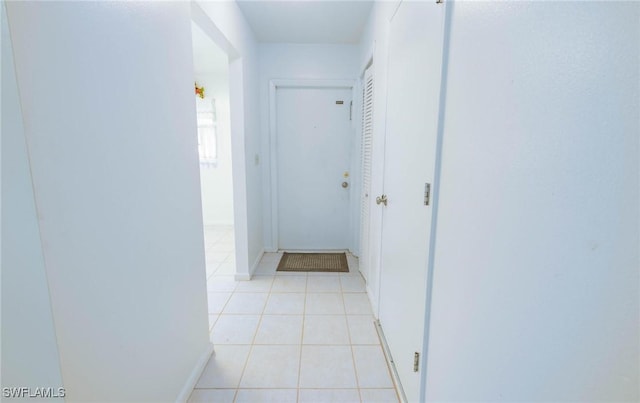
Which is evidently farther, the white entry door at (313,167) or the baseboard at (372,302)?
the white entry door at (313,167)

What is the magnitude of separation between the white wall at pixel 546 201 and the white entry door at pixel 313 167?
2.42 m

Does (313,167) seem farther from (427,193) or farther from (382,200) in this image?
(427,193)

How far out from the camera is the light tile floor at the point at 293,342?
150 cm

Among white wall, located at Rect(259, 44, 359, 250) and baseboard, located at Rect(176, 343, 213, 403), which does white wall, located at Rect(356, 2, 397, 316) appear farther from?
baseboard, located at Rect(176, 343, 213, 403)

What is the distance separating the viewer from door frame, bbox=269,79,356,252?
10.4 feet

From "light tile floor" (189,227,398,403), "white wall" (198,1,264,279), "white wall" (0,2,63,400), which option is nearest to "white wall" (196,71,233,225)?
"white wall" (198,1,264,279)

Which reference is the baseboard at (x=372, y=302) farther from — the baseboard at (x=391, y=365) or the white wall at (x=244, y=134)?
the white wall at (x=244, y=134)

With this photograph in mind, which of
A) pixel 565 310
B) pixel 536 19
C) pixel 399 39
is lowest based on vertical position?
pixel 565 310

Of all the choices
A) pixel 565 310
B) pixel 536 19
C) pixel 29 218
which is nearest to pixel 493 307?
pixel 565 310

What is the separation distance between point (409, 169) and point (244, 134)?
171cm

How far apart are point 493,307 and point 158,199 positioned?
1210mm

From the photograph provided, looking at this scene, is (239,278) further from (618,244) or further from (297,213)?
(618,244)

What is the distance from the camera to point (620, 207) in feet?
1.39

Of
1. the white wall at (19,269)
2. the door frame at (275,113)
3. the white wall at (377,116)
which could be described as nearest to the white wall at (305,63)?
the door frame at (275,113)
